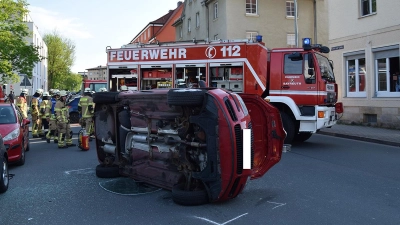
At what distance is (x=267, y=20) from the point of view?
29.9 meters

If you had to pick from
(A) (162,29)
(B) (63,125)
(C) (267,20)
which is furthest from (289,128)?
(A) (162,29)

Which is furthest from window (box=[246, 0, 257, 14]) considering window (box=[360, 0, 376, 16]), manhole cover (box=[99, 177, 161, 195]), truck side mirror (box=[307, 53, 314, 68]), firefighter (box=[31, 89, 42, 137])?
manhole cover (box=[99, 177, 161, 195])

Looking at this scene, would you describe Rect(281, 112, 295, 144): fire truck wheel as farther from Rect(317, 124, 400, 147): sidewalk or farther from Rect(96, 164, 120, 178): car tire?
Rect(96, 164, 120, 178): car tire

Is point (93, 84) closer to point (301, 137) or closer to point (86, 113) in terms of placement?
point (86, 113)

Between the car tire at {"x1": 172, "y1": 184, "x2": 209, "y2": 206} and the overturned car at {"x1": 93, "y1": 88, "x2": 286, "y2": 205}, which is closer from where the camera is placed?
the overturned car at {"x1": 93, "y1": 88, "x2": 286, "y2": 205}

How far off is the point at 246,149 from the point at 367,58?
1392 centimetres

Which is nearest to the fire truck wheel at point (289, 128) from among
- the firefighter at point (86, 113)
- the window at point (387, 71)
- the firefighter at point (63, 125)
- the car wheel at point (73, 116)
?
the firefighter at point (86, 113)

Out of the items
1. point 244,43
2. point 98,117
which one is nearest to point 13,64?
point 244,43

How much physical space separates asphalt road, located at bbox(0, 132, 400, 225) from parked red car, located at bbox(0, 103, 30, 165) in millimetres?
274

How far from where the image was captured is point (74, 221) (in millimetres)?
4691

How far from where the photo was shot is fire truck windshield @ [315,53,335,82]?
10.6 m

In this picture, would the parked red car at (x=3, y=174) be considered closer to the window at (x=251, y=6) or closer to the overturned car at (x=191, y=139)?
the overturned car at (x=191, y=139)

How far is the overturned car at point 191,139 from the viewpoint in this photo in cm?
481

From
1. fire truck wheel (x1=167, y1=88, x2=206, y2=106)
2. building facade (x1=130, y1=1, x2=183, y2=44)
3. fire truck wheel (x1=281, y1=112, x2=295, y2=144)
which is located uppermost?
building facade (x1=130, y1=1, x2=183, y2=44)
